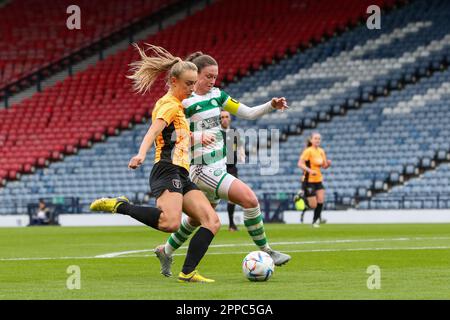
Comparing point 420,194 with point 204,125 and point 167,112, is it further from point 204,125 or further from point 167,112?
point 167,112

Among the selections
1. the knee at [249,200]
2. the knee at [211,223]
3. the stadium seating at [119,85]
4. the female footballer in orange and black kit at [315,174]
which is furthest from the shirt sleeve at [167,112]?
the stadium seating at [119,85]

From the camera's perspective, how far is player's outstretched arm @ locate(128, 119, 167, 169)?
9430mm

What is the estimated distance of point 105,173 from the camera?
35.9 metres

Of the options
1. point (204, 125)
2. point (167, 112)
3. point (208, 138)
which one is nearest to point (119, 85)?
point (204, 125)

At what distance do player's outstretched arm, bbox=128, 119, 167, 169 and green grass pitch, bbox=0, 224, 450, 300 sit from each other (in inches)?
44.3

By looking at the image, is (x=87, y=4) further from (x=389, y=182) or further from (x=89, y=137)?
(x=389, y=182)

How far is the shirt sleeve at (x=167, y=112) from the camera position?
32.9ft

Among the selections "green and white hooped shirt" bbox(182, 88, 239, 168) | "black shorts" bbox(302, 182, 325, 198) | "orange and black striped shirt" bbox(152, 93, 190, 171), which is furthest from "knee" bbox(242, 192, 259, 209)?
"black shorts" bbox(302, 182, 325, 198)

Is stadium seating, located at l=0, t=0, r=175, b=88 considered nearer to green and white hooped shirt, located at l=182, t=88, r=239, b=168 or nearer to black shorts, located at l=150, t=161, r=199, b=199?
green and white hooped shirt, located at l=182, t=88, r=239, b=168

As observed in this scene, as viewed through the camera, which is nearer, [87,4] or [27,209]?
[27,209]

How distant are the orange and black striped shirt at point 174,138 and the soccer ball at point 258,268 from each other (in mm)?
1090

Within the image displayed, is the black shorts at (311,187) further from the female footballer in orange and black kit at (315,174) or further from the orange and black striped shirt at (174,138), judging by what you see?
the orange and black striped shirt at (174,138)
